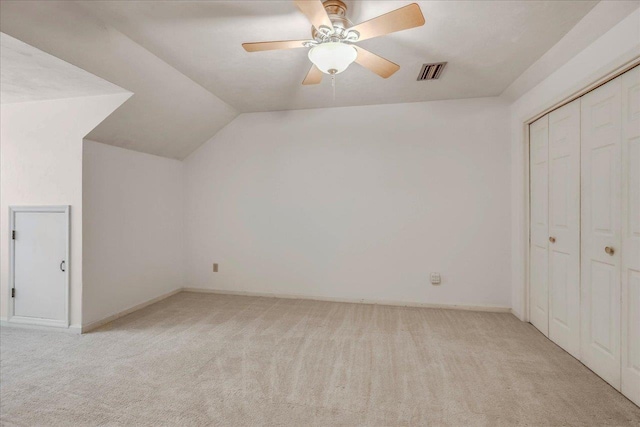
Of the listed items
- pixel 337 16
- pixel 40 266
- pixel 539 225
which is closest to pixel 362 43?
pixel 337 16

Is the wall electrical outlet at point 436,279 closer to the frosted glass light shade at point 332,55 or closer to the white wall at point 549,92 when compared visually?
the white wall at point 549,92

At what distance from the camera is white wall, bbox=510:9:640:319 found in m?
2.00

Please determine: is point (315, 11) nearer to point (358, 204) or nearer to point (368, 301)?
point (358, 204)

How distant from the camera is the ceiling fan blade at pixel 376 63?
215 cm

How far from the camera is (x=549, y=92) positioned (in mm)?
2885

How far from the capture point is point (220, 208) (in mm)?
4641

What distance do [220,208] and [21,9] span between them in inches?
118

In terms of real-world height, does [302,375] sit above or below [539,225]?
below

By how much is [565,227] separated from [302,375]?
262 centimetres

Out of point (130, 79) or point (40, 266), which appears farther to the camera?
point (40, 266)

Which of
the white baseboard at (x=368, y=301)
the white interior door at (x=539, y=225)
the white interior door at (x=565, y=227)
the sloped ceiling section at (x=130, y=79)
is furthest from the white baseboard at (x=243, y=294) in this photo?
the sloped ceiling section at (x=130, y=79)

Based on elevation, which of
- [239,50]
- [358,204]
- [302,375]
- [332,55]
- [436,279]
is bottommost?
[302,375]

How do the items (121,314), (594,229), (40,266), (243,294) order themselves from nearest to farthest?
(594,229)
(40,266)
(121,314)
(243,294)

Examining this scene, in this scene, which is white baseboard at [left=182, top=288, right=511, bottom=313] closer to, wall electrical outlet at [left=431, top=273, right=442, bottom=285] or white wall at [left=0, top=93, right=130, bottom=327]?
wall electrical outlet at [left=431, top=273, right=442, bottom=285]
